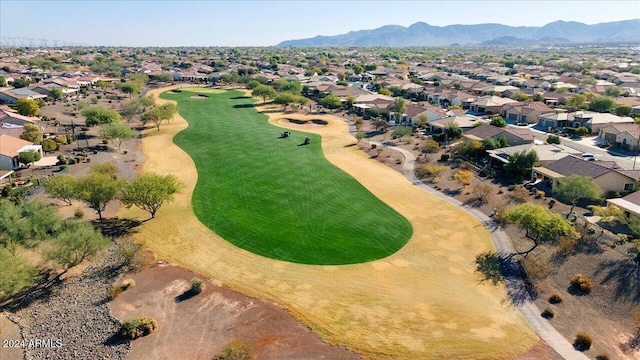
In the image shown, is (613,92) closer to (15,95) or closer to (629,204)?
(629,204)

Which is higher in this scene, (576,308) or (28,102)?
(28,102)

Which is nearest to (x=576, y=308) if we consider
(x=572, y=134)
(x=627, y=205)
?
(x=627, y=205)

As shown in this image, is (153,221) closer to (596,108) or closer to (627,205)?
(627,205)

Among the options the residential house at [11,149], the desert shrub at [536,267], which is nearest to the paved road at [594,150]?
the desert shrub at [536,267]

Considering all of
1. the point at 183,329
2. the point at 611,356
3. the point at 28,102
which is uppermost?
the point at 28,102

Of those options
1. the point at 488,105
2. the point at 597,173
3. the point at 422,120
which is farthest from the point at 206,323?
the point at 488,105

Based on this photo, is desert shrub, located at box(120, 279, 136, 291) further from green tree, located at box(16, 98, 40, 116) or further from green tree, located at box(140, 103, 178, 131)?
green tree, located at box(16, 98, 40, 116)
